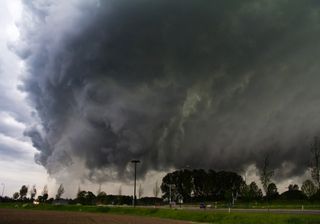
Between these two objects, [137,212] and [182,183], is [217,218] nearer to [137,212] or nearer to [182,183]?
[137,212]

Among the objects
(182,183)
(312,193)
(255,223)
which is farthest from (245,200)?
(255,223)

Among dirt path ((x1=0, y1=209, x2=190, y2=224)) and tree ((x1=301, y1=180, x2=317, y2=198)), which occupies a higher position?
tree ((x1=301, y1=180, x2=317, y2=198))

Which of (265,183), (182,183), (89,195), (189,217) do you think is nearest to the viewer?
(189,217)

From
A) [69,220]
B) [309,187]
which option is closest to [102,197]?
[309,187]

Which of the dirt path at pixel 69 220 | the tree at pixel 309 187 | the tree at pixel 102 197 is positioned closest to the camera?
the dirt path at pixel 69 220

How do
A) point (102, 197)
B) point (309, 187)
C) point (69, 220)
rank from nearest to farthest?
1. point (69, 220)
2. point (309, 187)
3. point (102, 197)

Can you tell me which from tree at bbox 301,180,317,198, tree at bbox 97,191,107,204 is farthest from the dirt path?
tree at bbox 97,191,107,204

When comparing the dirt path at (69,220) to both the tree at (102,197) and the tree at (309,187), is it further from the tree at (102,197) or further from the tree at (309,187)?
the tree at (102,197)

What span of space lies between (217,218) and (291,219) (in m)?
12.3

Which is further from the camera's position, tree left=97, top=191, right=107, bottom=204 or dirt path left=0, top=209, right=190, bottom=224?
tree left=97, top=191, right=107, bottom=204

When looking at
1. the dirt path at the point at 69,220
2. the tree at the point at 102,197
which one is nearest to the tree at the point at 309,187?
the dirt path at the point at 69,220

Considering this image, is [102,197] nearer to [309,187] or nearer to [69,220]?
[309,187]

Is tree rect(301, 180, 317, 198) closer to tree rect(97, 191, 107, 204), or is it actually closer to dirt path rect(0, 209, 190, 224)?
dirt path rect(0, 209, 190, 224)

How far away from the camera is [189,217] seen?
55.3 m
